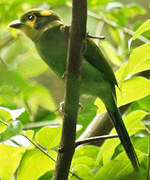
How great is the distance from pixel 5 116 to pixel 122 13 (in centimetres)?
91

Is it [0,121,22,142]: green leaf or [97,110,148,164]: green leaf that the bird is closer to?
[97,110,148,164]: green leaf

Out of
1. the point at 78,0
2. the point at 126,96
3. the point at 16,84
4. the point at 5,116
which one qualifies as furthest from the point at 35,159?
the point at 16,84

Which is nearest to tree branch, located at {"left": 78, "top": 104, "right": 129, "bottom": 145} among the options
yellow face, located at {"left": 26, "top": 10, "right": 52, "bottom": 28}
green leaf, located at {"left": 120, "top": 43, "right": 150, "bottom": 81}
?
yellow face, located at {"left": 26, "top": 10, "right": 52, "bottom": 28}

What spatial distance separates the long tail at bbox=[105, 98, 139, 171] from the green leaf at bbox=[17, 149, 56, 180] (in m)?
0.16

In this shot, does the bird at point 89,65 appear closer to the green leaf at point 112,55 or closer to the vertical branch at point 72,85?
the vertical branch at point 72,85

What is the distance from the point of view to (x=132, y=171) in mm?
798

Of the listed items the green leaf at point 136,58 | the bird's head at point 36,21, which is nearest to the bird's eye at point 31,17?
the bird's head at point 36,21

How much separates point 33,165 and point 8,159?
Answer: 6 centimetres

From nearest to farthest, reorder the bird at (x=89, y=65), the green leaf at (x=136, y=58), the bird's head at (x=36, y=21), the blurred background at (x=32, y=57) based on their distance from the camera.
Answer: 1. the green leaf at (x=136, y=58)
2. the bird at (x=89, y=65)
3. the bird's head at (x=36, y=21)
4. the blurred background at (x=32, y=57)

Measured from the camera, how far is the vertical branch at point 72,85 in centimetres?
61

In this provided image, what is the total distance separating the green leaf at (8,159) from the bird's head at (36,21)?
1.21 ft

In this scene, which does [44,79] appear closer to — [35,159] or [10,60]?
[10,60]

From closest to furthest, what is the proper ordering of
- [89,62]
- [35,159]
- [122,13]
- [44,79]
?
[35,159] < [89,62] < [122,13] < [44,79]

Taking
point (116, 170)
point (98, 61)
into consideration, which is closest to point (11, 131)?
Result: point (116, 170)
